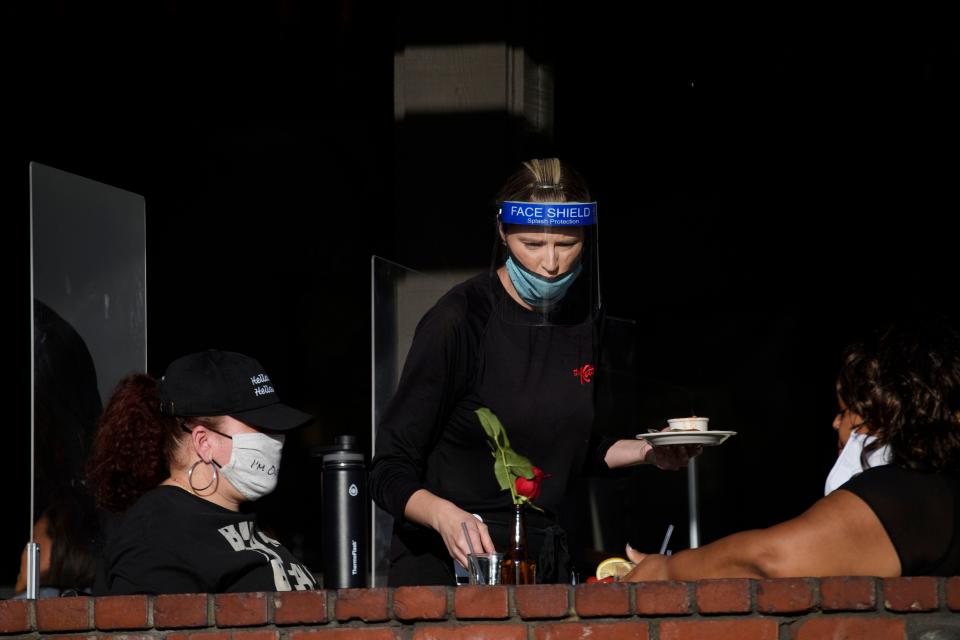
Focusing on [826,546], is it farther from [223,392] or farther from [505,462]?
[223,392]

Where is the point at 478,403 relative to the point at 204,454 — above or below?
above

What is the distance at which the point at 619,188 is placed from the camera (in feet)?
31.0

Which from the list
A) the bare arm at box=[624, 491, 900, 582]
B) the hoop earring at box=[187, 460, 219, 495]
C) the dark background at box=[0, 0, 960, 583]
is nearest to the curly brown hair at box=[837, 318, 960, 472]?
the bare arm at box=[624, 491, 900, 582]

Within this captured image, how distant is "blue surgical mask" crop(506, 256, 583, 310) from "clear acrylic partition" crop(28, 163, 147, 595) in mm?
1634

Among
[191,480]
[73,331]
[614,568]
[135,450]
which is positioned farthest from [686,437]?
[73,331]

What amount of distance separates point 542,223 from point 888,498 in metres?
1.07

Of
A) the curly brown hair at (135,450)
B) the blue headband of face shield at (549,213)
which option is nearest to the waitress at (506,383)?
the blue headband of face shield at (549,213)

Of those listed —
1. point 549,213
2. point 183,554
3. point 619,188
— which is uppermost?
point 619,188

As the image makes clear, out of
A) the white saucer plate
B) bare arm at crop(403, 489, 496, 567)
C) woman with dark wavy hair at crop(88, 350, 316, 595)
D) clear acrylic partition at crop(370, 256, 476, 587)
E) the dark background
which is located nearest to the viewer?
bare arm at crop(403, 489, 496, 567)

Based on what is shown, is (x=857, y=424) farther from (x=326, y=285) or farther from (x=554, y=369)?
(x=326, y=285)

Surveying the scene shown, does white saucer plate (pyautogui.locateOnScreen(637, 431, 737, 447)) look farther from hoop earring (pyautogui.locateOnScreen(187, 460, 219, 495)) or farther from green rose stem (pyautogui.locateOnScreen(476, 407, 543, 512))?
hoop earring (pyautogui.locateOnScreen(187, 460, 219, 495))

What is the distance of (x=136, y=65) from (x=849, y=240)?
14.4 feet

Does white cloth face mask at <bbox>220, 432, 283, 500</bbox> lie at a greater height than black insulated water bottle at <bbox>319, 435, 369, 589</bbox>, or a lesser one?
greater

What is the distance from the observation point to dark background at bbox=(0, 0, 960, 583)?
27.5 feet
